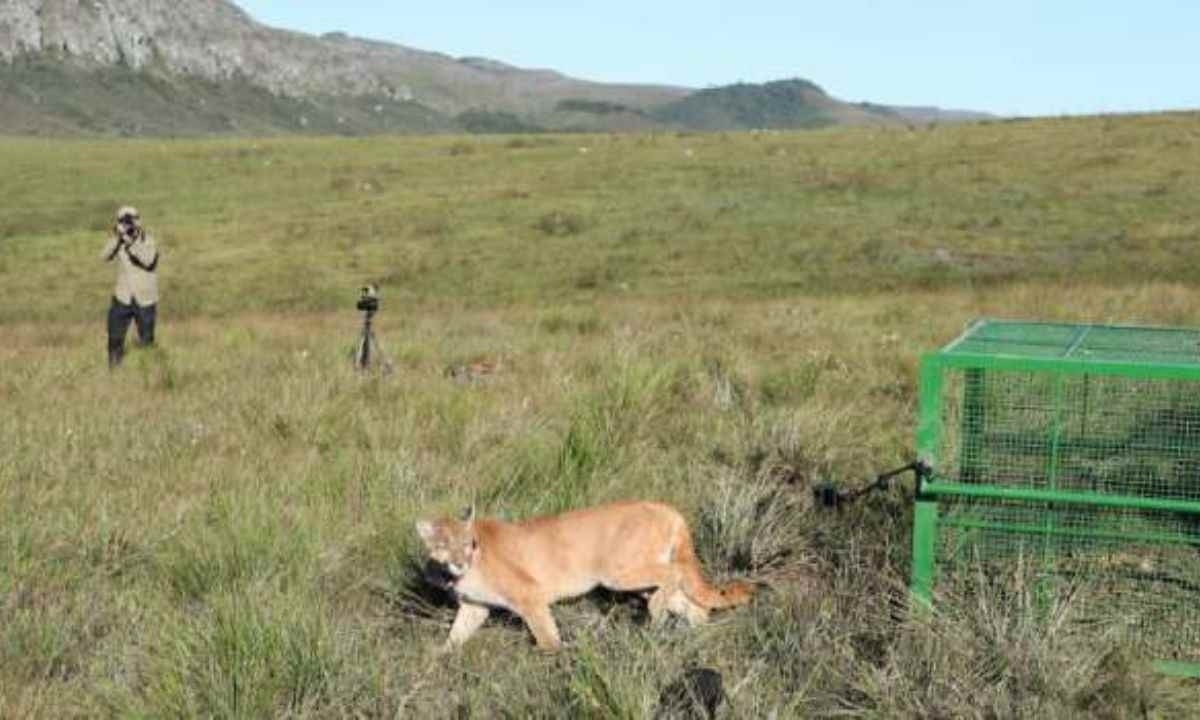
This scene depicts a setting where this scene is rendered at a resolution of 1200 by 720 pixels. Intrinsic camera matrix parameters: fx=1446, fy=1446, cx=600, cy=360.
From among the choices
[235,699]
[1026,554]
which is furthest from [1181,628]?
[235,699]

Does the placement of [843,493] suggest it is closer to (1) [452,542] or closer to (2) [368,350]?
(1) [452,542]

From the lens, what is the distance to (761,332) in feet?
60.1

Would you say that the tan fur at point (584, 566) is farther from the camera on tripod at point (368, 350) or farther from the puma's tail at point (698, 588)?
the camera on tripod at point (368, 350)

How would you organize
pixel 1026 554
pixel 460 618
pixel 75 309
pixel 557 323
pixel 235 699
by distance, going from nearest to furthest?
pixel 235 699, pixel 460 618, pixel 1026 554, pixel 557 323, pixel 75 309

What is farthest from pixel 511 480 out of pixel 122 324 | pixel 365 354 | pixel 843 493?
Answer: pixel 122 324

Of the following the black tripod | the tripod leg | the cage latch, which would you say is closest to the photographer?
the black tripod

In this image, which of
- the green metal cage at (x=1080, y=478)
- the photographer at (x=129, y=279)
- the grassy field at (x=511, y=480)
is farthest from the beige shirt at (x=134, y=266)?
the green metal cage at (x=1080, y=478)

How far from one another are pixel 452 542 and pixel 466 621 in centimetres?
57

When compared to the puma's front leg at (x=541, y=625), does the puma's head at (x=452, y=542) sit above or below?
above

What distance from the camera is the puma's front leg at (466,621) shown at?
6828 mm

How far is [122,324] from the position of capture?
1744 centimetres

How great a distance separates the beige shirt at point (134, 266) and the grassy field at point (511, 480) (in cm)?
107

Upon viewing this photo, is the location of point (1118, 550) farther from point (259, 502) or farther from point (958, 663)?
point (259, 502)

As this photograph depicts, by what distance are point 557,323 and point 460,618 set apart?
14.1 metres
